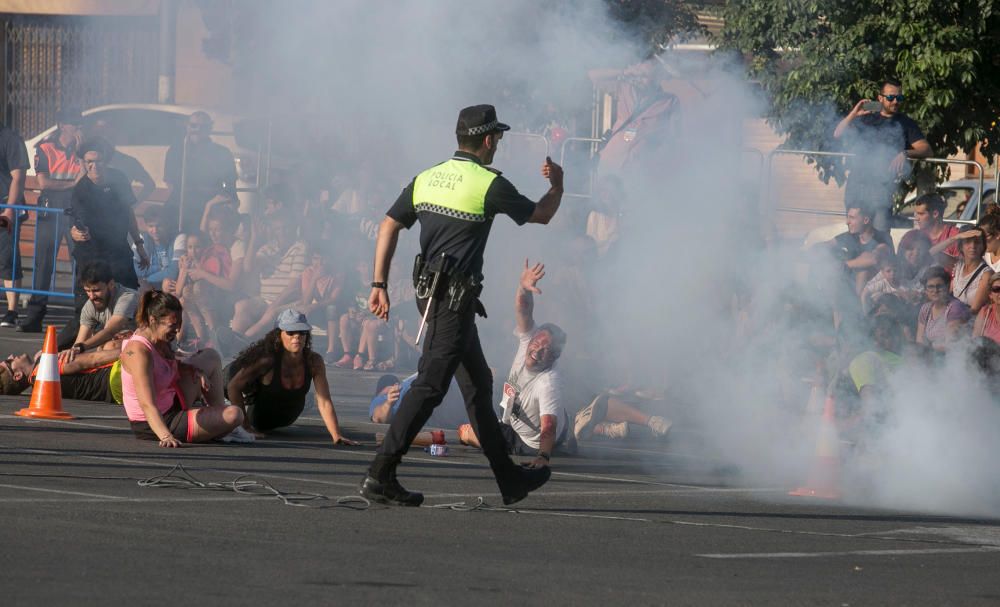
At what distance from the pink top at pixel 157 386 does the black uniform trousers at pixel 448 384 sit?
2.58m

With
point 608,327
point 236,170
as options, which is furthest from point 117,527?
point 236,170

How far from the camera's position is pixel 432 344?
7746mm

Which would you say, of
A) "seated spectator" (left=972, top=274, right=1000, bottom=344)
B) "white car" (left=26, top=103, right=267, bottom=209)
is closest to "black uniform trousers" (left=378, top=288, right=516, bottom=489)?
"seated spectator" (left=972, top=274, right=1000, bottom=344)

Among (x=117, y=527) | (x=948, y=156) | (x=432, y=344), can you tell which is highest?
Answer: (x=948, y=156)

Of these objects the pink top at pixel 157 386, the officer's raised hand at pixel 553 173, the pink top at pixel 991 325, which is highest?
the officer's raised hand at pixel 553 173

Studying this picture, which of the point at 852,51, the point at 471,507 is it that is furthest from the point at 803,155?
the point at 471,507

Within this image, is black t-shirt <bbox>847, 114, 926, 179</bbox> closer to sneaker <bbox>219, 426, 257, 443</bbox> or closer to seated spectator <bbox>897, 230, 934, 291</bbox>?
seated spectator <bbox>897, 230, 934, 291</bbox>

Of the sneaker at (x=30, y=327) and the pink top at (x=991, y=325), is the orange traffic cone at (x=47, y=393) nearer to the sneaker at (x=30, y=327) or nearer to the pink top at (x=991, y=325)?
the sneaker at (x=30, y=327)

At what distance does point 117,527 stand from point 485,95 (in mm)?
7270

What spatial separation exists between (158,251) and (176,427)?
6.91m

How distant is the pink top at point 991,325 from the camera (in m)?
11.4

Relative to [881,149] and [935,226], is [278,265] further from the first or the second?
[935,226]

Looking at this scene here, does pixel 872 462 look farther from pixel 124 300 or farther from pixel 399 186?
pixel 399 186

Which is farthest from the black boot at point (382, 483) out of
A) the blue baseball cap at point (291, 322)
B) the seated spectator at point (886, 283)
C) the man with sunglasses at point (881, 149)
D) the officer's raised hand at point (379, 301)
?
the man with sunglasses at point (881, 149)
